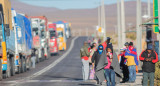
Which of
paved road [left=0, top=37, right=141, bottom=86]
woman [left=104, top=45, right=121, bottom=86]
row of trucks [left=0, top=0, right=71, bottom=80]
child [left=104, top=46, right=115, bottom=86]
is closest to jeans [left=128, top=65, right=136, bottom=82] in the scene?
paved road [left=0, top=37, right=141, bottom=86]

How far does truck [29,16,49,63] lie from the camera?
4456 cm

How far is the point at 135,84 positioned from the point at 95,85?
1.70m

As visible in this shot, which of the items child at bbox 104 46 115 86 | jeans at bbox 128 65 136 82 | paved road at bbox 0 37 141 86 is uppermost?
child at bbox 104 46 115 86

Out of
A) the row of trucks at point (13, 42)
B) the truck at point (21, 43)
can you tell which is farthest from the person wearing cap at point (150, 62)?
the truck at point (21, 43)

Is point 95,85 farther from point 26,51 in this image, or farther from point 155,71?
point 26,51

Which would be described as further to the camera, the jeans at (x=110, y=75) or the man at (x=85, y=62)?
the man at (x=85, y=62)

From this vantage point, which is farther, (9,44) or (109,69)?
(9,44)

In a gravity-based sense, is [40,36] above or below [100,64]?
above

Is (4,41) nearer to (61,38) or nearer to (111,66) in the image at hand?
(111,66)

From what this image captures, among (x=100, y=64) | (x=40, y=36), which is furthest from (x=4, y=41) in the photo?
(x=40, y=36)

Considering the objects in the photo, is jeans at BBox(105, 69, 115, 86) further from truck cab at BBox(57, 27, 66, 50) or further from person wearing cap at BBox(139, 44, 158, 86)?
truck cab at BBox(57, 27, 66, 50)

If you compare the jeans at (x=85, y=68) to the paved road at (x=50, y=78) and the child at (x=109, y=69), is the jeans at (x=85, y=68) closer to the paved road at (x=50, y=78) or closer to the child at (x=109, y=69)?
the paved road at (x=50, y=78)

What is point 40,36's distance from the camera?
154ft

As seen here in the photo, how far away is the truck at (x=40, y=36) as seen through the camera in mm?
44562
